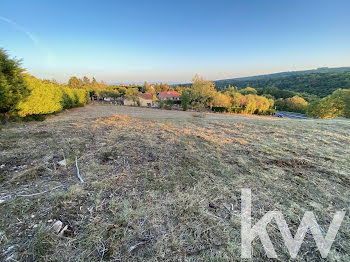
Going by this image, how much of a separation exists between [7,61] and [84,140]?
243 inches

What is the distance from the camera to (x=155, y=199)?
1658 mm

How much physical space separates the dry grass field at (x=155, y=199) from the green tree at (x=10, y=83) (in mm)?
4347

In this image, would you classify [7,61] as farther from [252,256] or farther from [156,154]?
[252,256]

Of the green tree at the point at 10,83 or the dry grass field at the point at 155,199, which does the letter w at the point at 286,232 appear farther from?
the green tree at the point at 10,83

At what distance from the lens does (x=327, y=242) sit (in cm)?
121

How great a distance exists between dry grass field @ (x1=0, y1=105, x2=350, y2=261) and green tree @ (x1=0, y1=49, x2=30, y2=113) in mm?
4347

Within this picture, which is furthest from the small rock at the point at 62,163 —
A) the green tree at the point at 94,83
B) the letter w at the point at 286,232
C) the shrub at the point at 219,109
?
the green tree at the point at 94,83

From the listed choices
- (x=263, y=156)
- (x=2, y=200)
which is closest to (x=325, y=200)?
(x=263, y=156)

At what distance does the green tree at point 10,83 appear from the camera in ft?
18.5

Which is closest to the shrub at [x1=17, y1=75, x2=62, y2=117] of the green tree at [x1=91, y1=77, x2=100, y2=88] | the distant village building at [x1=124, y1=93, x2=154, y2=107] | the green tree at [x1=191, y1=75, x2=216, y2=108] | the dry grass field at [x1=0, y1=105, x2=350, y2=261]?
the dry grass field at [x1=0, y1=105, x2=350, y2=261]

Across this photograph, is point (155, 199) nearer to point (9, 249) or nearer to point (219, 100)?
point (9, 249)

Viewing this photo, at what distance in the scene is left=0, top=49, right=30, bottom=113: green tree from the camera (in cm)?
564

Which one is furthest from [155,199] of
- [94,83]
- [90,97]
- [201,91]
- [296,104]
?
[94,83]

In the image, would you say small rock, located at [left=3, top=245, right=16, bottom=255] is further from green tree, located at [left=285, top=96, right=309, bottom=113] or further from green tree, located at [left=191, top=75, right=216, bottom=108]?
green tree, located at [left=285, top=96, right=309, bottom=113]
